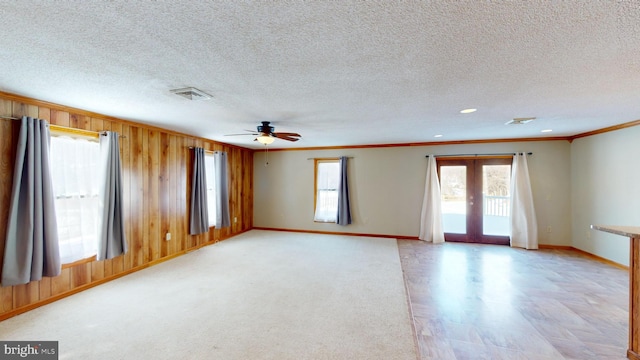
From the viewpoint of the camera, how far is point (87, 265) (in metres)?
3.26

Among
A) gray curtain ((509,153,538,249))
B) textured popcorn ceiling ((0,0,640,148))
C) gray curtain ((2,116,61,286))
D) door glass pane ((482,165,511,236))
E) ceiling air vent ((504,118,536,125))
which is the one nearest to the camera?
textured popcorn ceiling ((0,0,640,148))

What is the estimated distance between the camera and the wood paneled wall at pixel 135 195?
258cm

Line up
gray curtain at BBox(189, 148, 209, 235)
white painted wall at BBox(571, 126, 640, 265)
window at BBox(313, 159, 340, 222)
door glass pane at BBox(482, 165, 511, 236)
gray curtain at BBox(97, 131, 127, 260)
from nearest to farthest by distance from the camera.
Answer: gray curtain at BBox(97, 131, 127, 260) → white painted wall at BBox(571, 126, 640, 265) → gray curtain at BBox(189, 148, 209, 235) → door glass pane at BBox(482, 165, 511, 236) → window at BBox(313, 159, 340, 222)

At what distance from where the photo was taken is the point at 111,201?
11.2 ft

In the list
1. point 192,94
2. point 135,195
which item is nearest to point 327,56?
point 192,94

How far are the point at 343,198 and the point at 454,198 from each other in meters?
2.48

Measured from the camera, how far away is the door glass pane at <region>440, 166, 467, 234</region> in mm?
5613

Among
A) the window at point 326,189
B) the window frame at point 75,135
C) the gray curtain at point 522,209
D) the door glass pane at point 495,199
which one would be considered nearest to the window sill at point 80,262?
the window frame at point 75,135

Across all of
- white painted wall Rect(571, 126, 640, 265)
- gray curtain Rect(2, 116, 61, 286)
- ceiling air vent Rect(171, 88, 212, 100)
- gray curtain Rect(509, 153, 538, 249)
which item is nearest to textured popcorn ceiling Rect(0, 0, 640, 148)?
ceiling air vent Rect(171, 88, 212, 100)

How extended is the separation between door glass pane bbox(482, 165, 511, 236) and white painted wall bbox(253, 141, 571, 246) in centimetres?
43

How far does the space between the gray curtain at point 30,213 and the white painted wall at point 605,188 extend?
7.58 metres

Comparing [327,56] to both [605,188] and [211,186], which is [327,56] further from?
[605,188]

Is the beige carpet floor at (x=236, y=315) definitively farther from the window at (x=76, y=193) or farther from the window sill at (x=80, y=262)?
the window at (x=76, y=193)

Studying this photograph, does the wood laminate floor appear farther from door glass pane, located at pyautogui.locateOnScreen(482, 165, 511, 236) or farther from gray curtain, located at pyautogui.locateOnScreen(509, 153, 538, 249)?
door glass pane, located at pyautogui.locateOnScreen(482, 165, 511, 236)
